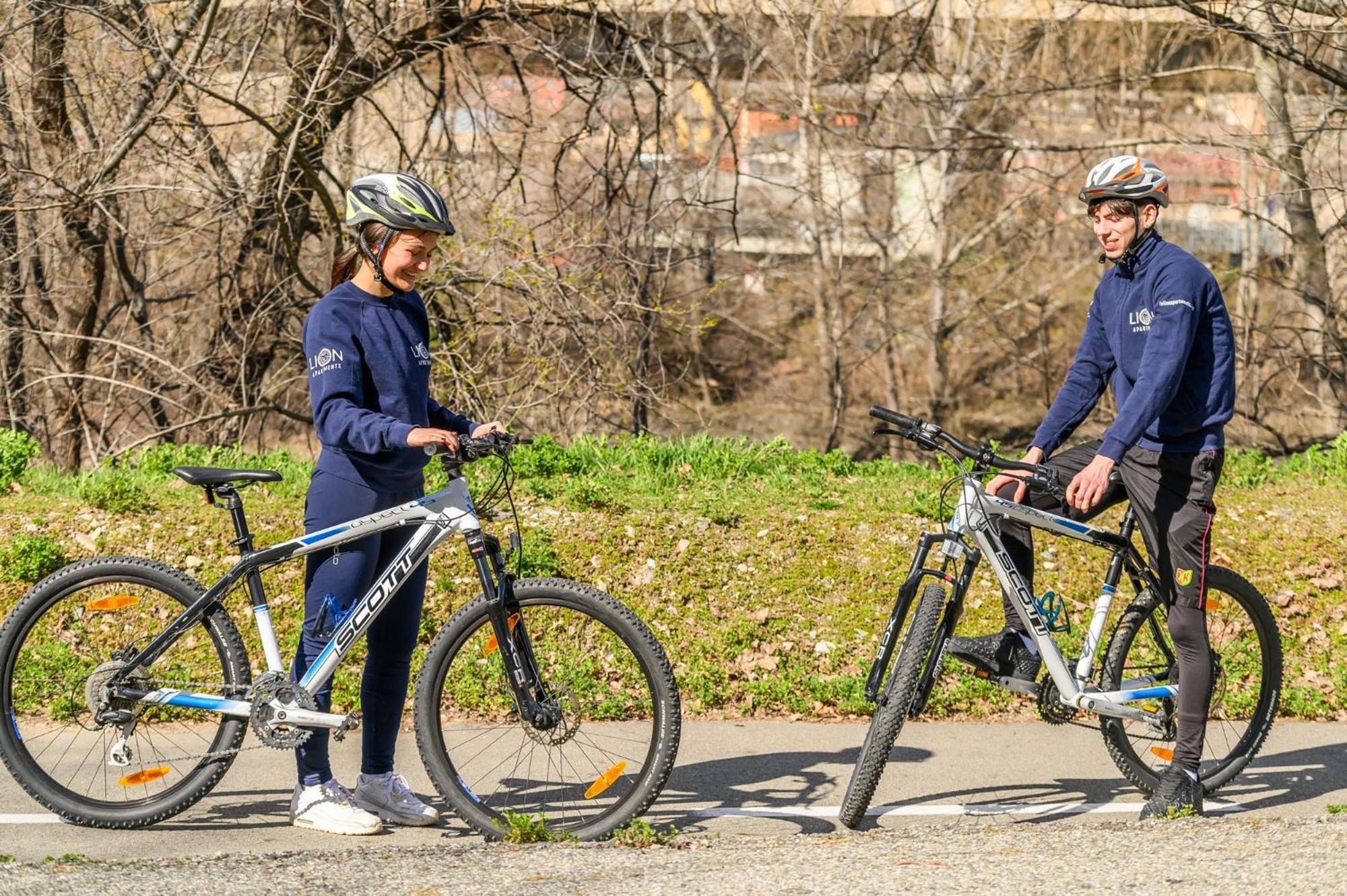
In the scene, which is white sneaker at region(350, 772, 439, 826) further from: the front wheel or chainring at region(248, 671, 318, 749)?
chainring at region(248, 671, 318, 749)

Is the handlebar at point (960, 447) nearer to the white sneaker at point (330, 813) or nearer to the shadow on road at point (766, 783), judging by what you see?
the shadow on road at point (766, 783)

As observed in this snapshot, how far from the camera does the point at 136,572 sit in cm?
485

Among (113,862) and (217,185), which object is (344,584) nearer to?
(113,862)

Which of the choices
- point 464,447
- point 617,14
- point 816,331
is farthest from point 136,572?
point 816,331

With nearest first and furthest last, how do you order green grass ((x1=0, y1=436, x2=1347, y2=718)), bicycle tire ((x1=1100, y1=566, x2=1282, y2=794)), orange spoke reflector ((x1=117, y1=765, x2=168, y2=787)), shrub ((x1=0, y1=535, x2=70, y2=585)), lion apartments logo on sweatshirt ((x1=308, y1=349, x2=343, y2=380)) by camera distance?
1. lion apartments logo on sweatshirt ((x1=308, y1=349, x2=343, y2=380))
2. orange spoke reflector ((x1=117, y1=765, x2=168, y2=787))
3. bicycle tire ((x1=1100, y1=566, x2=1282, y2=794))
4. green grass ((x1=0, y1=436, x2=1347, y2=718))
5. shrub ((x1=0, y1=535, x2=70, y2=585))

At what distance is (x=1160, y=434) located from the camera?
504cm

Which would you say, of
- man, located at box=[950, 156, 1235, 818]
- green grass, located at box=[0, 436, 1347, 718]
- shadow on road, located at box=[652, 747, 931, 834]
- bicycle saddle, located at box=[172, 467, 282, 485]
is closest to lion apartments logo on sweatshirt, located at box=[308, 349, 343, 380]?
bicycle saddle, located at box=[172, 467, 282, 485]

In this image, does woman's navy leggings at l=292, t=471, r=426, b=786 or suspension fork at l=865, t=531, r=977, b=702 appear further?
suspension fork at l=865, t=531, r=977, b=702

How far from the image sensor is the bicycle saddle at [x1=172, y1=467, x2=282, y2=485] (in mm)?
4711

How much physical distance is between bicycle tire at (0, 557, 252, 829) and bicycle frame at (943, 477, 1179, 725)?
2455 mm

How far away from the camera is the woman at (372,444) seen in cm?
462

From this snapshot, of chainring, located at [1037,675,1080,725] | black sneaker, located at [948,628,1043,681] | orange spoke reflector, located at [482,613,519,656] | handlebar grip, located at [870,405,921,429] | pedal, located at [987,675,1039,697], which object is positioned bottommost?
chainring, located at [1037,675,1080,725]

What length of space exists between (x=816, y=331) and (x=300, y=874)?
16464 mm

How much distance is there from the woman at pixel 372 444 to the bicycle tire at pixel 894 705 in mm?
1424
